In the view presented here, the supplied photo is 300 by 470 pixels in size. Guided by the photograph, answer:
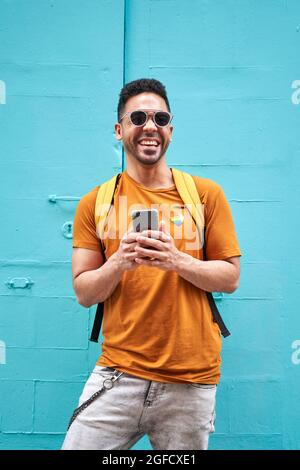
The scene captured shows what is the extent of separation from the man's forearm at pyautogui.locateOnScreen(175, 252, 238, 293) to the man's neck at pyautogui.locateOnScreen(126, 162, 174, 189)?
1.35 ft

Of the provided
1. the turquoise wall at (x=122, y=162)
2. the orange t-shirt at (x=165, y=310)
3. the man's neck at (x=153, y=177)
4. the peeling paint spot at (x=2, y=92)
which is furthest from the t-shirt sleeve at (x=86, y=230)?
the peeling paint spot at (x=2, y=92)

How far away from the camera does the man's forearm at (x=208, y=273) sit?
71.1 inches

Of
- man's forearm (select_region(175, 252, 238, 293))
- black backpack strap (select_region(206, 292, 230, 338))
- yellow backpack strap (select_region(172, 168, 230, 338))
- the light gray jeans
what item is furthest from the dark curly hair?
the light gray jeans

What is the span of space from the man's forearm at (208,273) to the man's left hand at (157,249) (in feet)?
0.11

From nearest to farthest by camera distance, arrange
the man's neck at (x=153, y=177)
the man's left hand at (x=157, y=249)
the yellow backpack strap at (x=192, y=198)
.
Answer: the man's left hand at (x=157, y=249) < the yellow backpack strap at (x=192, y=198) < the man's neck at (x=153, y=177)

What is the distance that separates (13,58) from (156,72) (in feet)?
2.98

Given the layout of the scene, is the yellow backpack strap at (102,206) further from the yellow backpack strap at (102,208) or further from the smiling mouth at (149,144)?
the smiling mouth at (149,144)

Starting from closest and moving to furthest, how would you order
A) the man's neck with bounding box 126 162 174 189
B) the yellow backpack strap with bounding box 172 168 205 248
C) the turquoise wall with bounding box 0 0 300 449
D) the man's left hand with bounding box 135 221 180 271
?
the man's left hand with bounding box 135 221 180 271
the yellow backpack strap with bounding box 172 168 205 248
the man's neck with bounding box 126 162 174 189
the turquoise wall with bounding box 0 0 300 449

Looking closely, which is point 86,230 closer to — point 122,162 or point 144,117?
point 144,117

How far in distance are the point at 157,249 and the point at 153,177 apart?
0.43 m

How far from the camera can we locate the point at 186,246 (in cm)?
193

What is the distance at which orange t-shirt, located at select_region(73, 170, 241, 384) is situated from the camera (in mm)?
1852

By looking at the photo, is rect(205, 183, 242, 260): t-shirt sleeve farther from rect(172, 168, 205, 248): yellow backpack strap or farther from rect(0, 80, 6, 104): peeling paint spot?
rect(0, 80, 6, 104): peeling paint spot

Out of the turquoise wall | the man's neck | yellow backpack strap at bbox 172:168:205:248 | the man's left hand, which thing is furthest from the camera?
the turquoise wall
